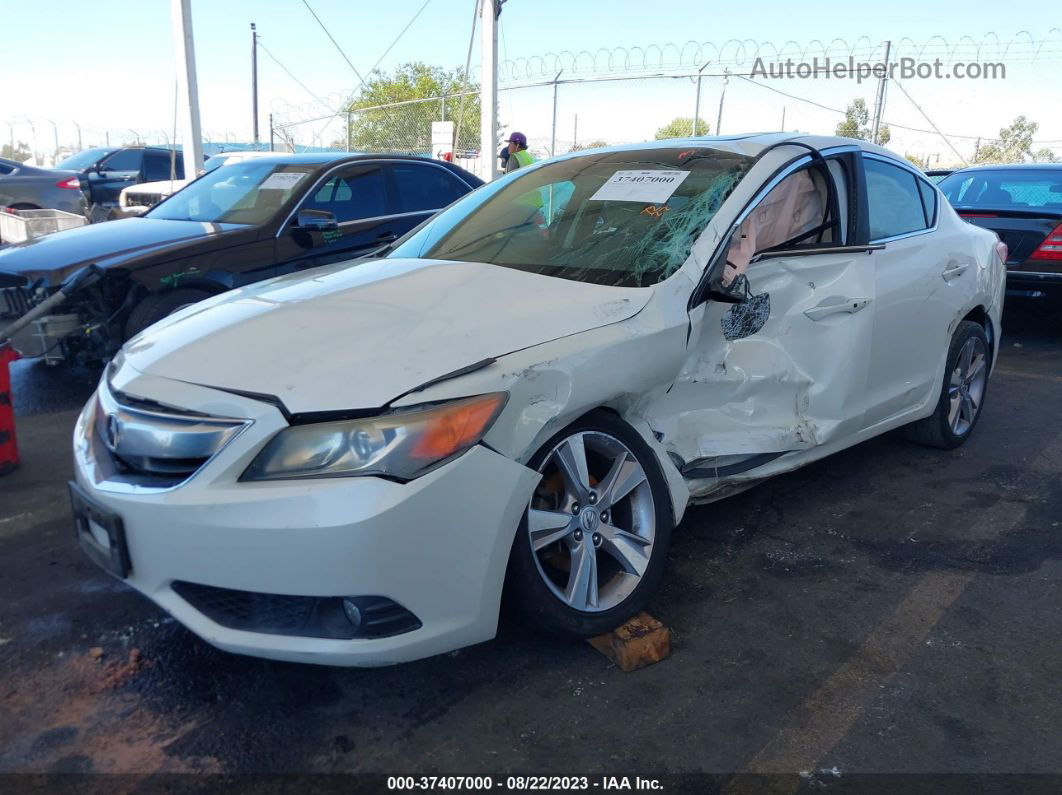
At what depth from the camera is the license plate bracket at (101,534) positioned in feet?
7.29

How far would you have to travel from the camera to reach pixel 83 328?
195 inches

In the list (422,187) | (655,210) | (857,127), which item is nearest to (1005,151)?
(857,127)

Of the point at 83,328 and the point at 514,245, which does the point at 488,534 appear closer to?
the point at 514,245

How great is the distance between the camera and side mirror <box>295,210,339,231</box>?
5648 mm

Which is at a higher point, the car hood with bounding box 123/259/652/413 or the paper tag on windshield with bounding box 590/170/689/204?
the paper tag on windshield with bounding box 590/170/689/204

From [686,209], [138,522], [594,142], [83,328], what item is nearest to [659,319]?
[686,209]

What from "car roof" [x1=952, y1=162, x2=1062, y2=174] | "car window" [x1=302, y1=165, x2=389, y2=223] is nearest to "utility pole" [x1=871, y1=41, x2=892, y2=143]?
"car roof" [x1=952, y1=162, x2=1062, y2=174]

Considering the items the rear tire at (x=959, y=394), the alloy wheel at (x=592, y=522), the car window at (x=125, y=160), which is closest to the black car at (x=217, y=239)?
the alloy wheel at (x=592, y=522)

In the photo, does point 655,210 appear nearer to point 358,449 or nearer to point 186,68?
point 358,449

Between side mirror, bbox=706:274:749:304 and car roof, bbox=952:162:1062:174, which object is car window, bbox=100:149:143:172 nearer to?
car roof, bbox=952:162:1062:174

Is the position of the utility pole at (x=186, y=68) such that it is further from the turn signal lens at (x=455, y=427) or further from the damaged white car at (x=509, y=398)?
the turn signal lens at (x=455, y=427)

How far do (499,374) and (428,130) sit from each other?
18.8 m

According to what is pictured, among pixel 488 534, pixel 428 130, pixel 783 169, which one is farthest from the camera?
pixel 428 130

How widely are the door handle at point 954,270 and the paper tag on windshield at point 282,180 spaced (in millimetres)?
4277
